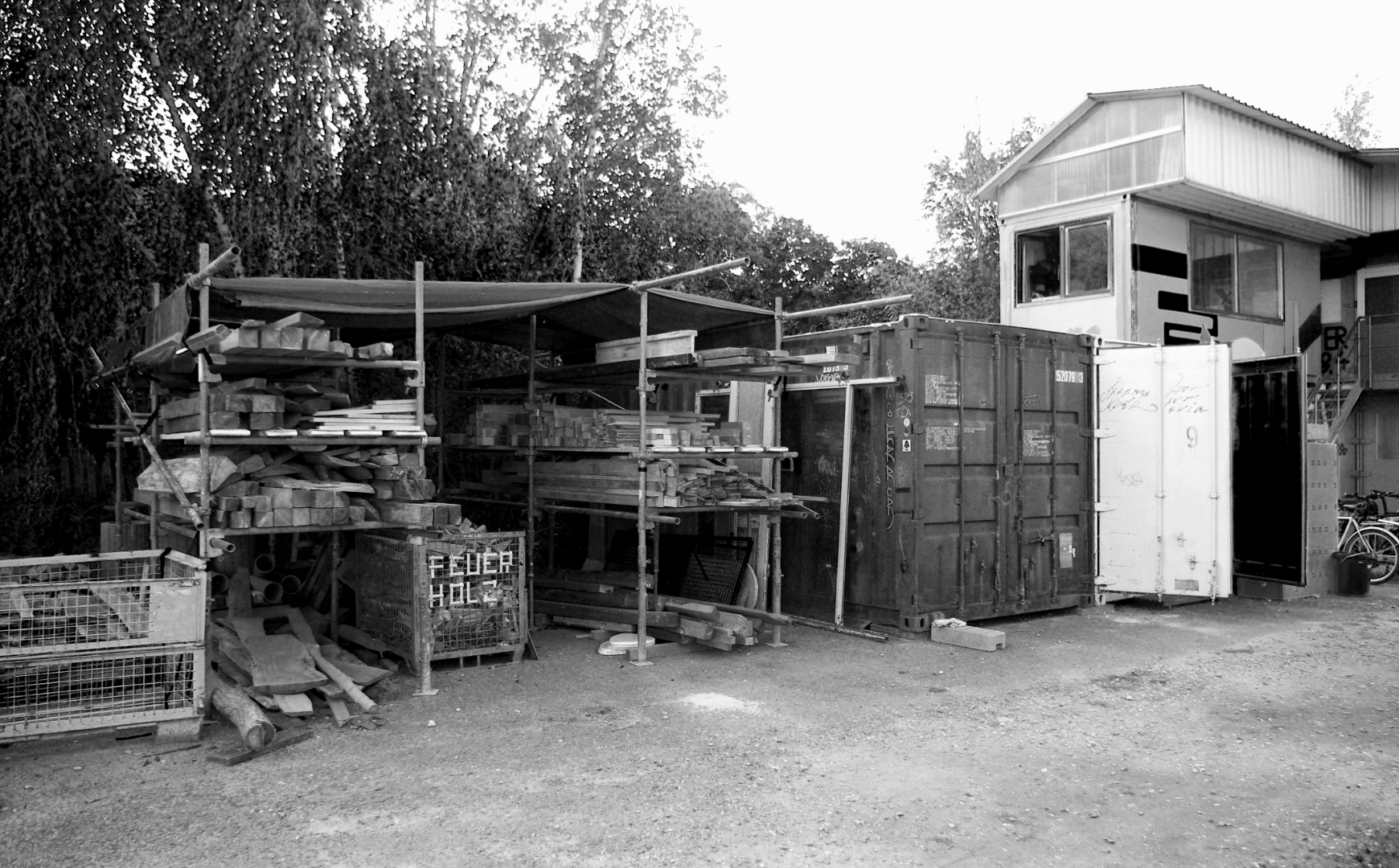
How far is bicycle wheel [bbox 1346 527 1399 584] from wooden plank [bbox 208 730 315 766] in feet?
43.0

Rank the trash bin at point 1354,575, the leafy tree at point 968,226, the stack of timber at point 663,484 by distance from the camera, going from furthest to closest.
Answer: the leafy tree at point 968,226 < the trash bin at point 1354,575 < the stack of timber at point 663,484

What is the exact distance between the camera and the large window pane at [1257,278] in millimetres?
16250

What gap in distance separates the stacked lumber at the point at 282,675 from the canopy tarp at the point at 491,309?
246 centimetres

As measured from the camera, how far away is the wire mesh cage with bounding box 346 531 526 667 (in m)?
7.91

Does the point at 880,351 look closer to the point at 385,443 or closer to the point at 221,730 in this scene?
the point at 385,443

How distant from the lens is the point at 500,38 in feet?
64.0

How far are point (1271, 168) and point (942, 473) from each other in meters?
9.10

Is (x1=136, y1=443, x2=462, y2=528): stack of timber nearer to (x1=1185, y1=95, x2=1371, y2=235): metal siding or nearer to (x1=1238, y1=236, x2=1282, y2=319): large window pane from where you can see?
(x1=1185, y1=95, x2=1371, y2=235): metal siding

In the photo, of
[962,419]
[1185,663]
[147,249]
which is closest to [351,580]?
[147,249]

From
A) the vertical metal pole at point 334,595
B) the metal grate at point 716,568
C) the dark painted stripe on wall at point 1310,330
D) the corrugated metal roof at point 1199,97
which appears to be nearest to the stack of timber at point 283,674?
the vertical metal pole at point 334,595

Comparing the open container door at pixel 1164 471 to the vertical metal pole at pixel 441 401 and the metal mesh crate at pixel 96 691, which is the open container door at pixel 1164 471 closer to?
the vertical metal pole at pixel 441 401

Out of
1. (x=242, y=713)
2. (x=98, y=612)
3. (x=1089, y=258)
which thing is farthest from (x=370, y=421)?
(x=1089, y=258)

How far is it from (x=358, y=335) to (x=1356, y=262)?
646 inches

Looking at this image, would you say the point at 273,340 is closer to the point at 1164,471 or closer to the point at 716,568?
the point at 716,568
